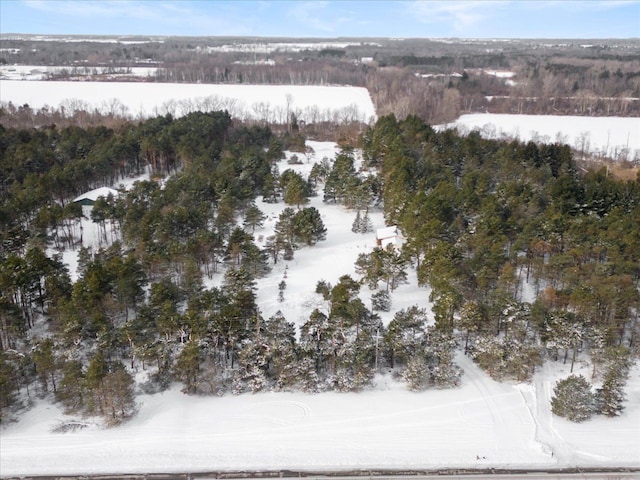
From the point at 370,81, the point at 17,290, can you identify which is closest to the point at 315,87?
the point at 370,81

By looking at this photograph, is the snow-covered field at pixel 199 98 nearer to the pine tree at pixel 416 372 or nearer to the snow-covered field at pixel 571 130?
the snow-covered field at pixel 571 130

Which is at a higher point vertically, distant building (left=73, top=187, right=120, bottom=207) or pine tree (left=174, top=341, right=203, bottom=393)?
distant building (left=73, top=187, right=120, bottom=207)

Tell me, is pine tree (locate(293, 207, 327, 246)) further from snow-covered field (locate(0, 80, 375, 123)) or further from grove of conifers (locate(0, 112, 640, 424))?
snow-covered field (locate(0, 80, 375, 123))

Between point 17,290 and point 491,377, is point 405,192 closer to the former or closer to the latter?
point 491,377

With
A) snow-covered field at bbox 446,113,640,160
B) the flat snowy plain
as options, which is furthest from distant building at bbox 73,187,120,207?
snow-covered field at bbox 446,113,640,160

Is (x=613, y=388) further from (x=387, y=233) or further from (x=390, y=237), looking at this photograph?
(x=387, y=233)
